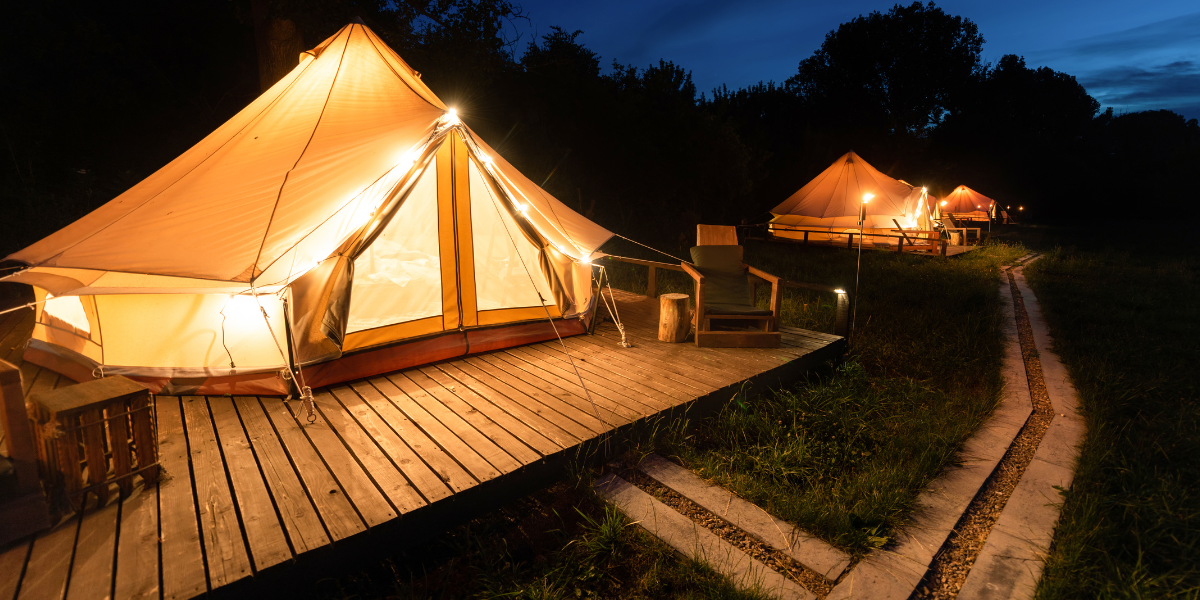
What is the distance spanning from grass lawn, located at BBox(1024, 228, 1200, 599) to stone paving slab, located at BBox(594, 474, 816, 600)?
1.01m

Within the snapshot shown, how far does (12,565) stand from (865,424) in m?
4.05

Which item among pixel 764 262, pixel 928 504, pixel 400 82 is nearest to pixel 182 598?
pixel 928 504

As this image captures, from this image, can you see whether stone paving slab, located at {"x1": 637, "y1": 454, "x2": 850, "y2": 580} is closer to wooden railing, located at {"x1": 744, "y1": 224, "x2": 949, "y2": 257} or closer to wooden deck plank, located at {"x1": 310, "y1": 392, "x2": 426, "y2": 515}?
wooden deck plank, located at {"x1": 310, "y1": 392, "x2": 426, "y2": 515}

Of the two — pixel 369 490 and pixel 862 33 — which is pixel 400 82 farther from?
pixel 862 33

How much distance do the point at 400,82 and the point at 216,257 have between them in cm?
216

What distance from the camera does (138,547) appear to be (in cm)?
196

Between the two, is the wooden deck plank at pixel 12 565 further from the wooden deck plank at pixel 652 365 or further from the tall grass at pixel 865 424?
the wooden deck plank at pixel 652 365

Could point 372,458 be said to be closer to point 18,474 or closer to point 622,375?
point 18,474

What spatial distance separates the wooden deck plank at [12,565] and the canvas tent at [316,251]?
1173 mm

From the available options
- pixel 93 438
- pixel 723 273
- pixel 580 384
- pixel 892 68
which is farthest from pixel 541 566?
pixel 892 68

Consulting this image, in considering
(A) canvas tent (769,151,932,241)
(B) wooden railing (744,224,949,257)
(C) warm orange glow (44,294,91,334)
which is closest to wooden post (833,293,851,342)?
(C) warm orange glow (44,294,91,334)

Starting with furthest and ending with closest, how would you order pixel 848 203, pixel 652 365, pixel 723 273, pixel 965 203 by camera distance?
pixel 965 203, pixel 848 203, pixel 723 273, pixel 652 365

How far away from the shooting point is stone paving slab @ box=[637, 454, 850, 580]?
2.27 meters

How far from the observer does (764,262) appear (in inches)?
408
